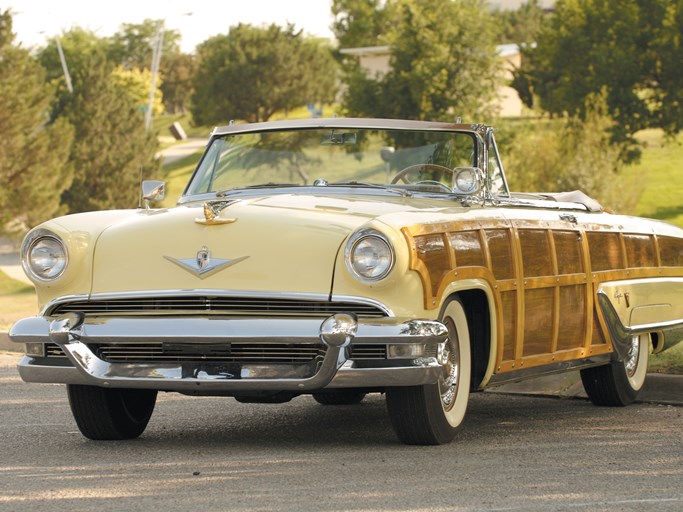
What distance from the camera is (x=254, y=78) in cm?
8050

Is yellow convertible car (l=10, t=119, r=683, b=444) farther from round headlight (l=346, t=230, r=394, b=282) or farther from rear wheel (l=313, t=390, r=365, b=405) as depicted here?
rear wheel (l=313, t=390, r=365, b=405)

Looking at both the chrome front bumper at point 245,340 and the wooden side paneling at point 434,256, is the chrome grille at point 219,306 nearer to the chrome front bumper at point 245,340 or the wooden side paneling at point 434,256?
the chrome front bumper at point 245,340

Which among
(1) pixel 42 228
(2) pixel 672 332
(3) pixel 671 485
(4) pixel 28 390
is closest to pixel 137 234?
(1) pixel 42 228

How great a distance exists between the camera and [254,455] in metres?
6.47

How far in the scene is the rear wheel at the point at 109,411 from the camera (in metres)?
6.99

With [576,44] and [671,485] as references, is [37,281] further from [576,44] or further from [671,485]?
[576,44]

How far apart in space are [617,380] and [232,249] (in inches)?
129

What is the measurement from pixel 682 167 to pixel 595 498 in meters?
58.5

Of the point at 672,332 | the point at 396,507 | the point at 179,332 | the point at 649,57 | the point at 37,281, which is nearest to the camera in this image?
the point at 396,507

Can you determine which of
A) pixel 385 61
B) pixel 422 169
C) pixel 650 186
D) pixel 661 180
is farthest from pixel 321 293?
pixel 385 61

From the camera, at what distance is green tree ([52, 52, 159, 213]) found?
1902 inches

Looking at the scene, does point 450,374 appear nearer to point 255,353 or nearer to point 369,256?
point 369,256

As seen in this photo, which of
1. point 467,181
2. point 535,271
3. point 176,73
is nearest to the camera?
point 535,271

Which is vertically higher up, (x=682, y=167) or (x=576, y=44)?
(x=576, y=44)
